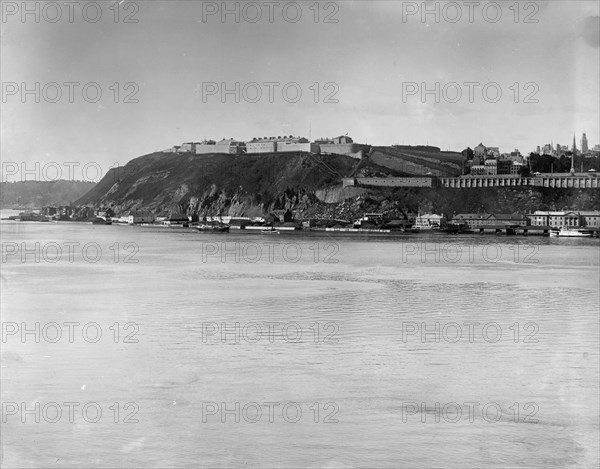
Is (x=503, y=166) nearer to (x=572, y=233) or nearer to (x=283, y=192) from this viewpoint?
(x=283, y=192)

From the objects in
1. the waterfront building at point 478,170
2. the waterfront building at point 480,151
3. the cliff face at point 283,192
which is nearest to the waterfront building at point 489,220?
the cliff face at point 283,192

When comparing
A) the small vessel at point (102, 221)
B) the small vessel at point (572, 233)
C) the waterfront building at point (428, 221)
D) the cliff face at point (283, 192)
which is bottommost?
the small vessel at point (572, 233)

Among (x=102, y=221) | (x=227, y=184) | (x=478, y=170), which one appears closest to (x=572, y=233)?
(x=478, y=170)

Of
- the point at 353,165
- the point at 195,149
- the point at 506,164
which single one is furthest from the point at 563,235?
the point at 195,149

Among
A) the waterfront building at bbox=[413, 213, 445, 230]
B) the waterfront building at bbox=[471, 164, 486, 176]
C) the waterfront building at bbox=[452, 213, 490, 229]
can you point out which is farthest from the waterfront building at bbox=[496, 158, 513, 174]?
the waterfront building at bbox=[413, 213, 445, 230]

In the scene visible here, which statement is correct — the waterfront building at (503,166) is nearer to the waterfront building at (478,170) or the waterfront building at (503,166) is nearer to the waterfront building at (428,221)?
the waterfront building at (478,170)

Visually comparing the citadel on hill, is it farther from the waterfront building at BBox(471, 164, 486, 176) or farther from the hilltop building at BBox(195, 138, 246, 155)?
the waterfront building at BBox(471, 164, 486, 176)
